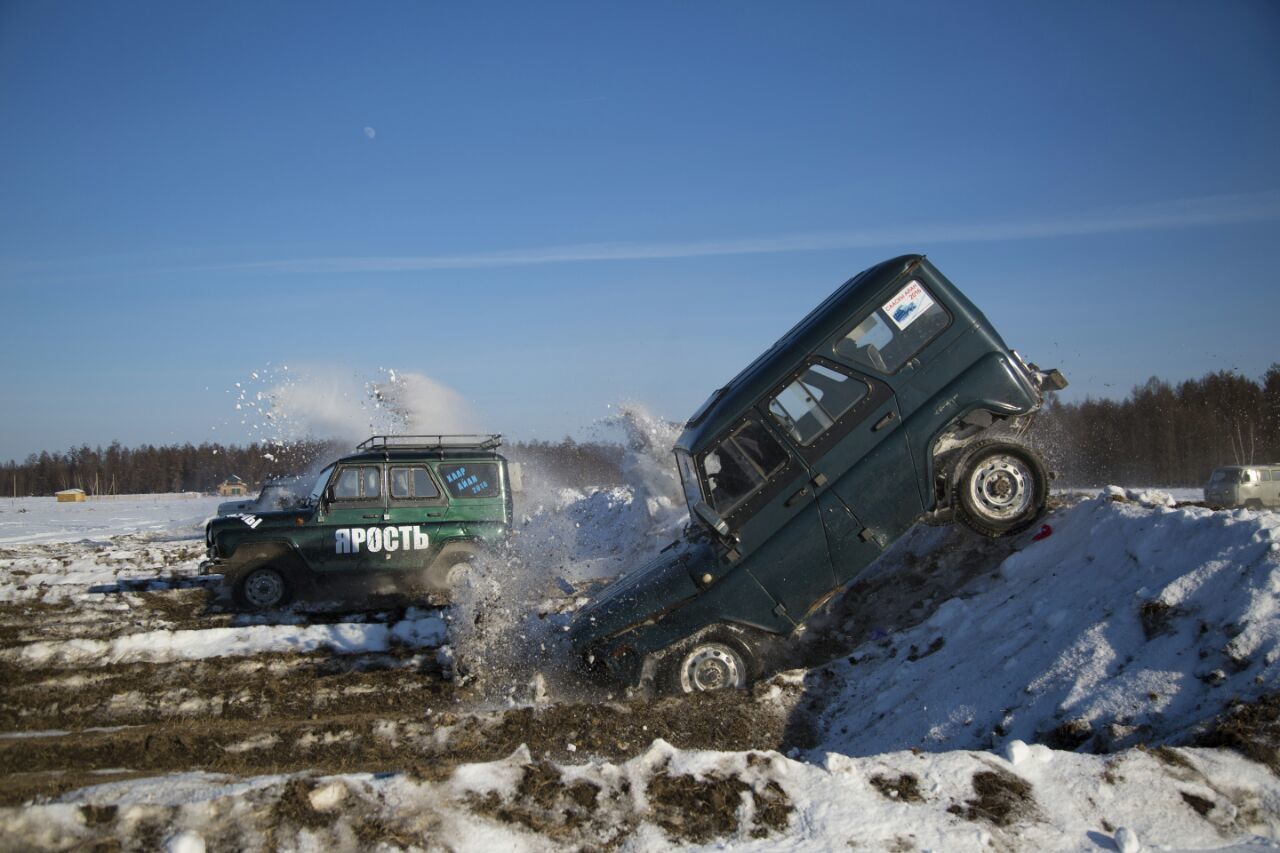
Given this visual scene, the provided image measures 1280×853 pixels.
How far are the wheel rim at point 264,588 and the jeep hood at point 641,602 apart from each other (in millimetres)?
6530

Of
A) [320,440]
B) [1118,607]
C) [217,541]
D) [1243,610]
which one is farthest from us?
[320,440]

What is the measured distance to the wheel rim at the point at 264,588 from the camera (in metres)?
12.5

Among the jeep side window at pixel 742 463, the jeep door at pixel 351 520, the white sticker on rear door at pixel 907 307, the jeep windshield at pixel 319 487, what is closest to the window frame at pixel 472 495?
the jeep door at pixel 351 520

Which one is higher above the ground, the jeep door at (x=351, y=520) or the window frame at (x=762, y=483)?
the jeep door at (x=351, y=520)

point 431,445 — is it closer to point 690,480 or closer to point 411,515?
point 411,515

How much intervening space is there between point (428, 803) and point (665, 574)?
3545mm

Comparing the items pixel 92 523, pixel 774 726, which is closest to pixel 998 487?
pixel 774 726

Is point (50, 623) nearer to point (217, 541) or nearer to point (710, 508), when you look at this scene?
point (217, 541)

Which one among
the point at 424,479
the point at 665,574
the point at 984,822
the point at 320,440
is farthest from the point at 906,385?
the point at 320,440

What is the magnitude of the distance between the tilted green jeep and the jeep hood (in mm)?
5568

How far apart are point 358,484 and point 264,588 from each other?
194 centimetres

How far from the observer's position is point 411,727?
674 cm

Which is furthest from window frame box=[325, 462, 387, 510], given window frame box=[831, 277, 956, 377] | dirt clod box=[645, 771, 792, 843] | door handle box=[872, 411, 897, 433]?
dirt clod box=[645, 771, 792, 843]

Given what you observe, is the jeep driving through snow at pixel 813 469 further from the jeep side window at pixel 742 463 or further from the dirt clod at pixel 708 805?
the dirt clod at pixel 708 805
